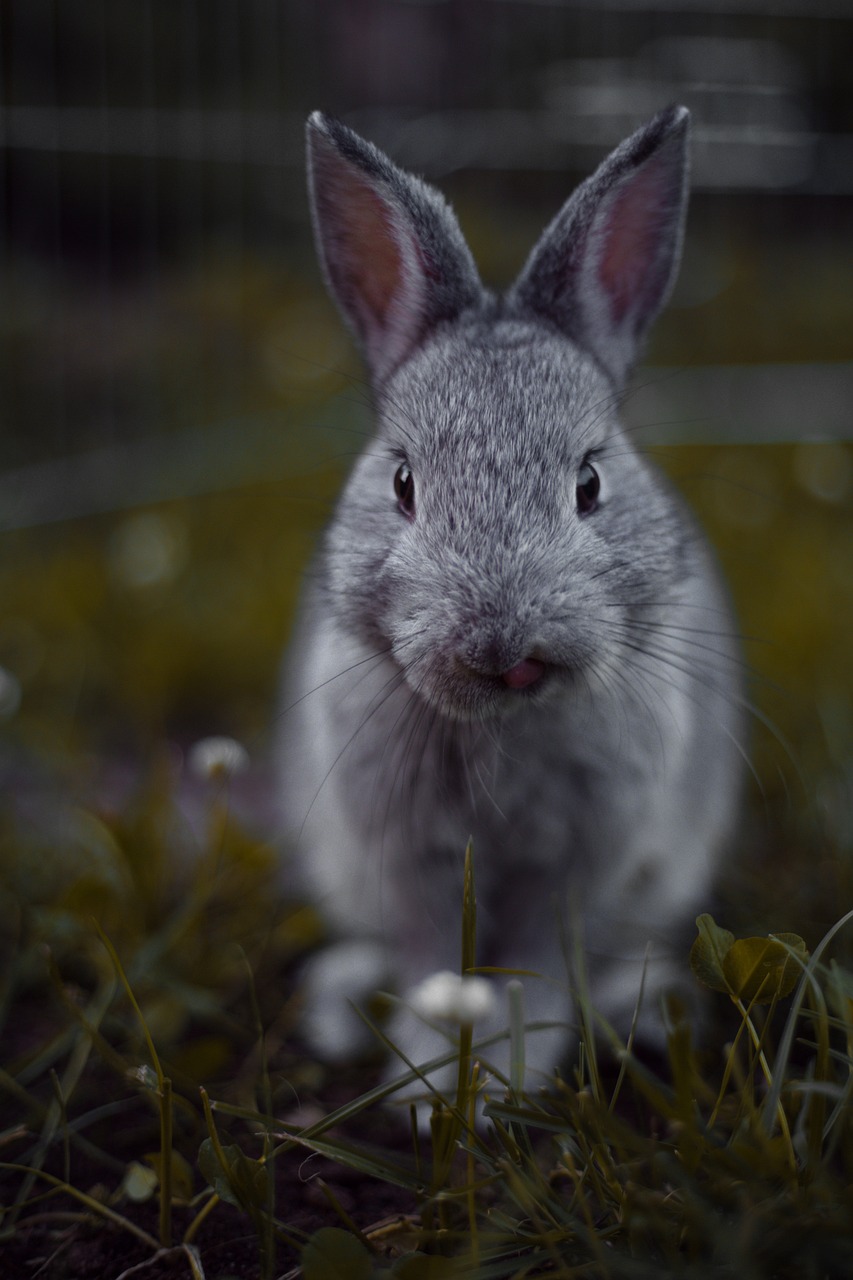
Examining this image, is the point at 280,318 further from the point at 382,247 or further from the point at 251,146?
the point at 382,247

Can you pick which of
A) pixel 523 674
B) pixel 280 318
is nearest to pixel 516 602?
pixel 523 674

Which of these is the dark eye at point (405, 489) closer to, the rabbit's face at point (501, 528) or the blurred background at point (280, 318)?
the rabbit's face at point (501, 528)

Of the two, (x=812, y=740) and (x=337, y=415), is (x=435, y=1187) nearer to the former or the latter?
(x=812, y=740)

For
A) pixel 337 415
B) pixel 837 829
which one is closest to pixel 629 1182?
pixel 837 829

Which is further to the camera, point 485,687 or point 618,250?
point 618,250

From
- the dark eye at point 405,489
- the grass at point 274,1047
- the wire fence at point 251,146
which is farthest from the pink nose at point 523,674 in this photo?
the wire fence at point 251,146
